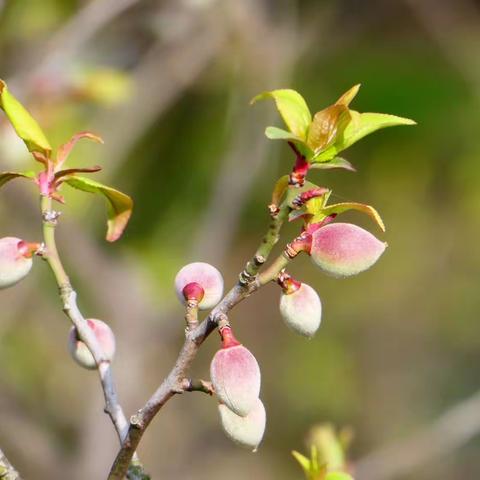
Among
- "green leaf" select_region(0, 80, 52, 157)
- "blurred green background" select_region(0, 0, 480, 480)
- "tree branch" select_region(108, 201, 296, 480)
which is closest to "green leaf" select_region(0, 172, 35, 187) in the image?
"green leaf" select_region(0, 80, 52, 157)

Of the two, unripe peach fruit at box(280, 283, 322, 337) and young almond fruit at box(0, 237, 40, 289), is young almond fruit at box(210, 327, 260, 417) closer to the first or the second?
unripe peach fruit at box(280, 283, 322, 337)

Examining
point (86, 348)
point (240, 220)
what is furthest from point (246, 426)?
point (240, 220)

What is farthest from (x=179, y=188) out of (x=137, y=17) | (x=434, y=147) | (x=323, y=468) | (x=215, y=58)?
(x=323, y=468)

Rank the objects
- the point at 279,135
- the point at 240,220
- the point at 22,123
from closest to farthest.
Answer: the point at 279,135
the point at 22,123
the point at 240,220

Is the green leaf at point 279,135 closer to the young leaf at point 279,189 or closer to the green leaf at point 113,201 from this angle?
the young leaf at point 279,189

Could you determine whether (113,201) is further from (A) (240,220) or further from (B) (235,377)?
(A) (240,220)

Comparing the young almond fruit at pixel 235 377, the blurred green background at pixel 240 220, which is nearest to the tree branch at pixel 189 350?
the young almond fruit at pixel 235 377

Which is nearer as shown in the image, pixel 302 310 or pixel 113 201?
pixel 302 310
